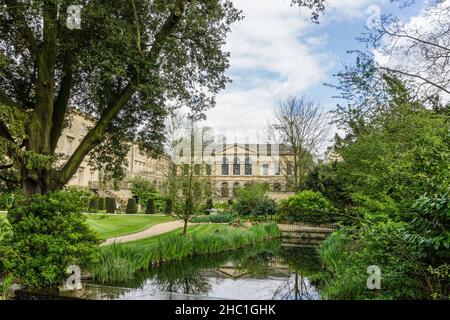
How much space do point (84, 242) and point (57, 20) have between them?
3932mm

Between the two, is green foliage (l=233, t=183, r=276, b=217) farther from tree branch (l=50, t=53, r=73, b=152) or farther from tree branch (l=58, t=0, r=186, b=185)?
tree branch (l=58, t=0, r=186, b=185)

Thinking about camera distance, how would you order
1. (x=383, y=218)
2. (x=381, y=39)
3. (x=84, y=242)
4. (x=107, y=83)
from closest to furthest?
(x=84, y=242), (x=383, y=218), (x=107, y=83), (x=381, y=39)

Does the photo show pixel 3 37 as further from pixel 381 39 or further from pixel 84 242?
pixel 381 39

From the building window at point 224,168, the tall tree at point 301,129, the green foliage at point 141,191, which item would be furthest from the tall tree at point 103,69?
A: the building window at point 224,168

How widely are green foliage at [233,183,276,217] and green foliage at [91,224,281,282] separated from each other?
7.88 meters

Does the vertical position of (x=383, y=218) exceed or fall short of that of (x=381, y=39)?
it falls short

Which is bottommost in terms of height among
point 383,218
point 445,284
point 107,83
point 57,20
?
point 445,284

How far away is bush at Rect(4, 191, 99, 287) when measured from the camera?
5.48 metres

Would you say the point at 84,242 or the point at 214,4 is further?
the point at 214,4

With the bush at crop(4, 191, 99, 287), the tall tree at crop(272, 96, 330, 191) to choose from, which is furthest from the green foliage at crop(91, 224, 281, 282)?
the tall tree at crop(272, 96, 330, 191)

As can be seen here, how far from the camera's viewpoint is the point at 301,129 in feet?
94.0

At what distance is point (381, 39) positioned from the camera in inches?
329
